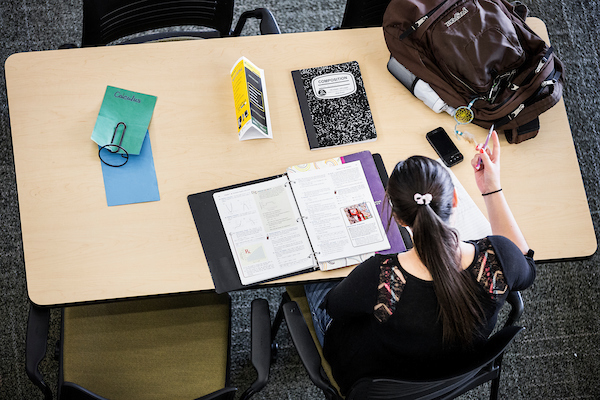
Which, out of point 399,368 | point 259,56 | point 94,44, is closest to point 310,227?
point 399,368

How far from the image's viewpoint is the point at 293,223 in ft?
4.54

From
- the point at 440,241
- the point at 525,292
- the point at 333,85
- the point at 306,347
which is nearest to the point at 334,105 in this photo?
the point at 333,85

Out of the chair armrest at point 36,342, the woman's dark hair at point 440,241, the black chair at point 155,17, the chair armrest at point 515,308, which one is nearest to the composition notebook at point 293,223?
the woman's dark hair at point 440,241

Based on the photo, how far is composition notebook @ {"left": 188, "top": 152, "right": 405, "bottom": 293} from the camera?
4.39ft

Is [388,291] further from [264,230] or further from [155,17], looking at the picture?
[155,17]

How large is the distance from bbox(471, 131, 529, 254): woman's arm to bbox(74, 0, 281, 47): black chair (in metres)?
0.81

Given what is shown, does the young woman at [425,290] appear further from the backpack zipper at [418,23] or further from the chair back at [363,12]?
the chair back at [363,12]

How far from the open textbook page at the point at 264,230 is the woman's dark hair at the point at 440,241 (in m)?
0.35

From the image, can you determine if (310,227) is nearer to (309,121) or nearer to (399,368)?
(309,121)

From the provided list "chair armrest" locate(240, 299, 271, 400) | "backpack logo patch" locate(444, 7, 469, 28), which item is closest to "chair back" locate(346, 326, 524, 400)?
"chair armrest" locate(240, 299, 271, 400)

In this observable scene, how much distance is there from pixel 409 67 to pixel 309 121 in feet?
1.16

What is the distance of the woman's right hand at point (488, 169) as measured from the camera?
1.41 meters

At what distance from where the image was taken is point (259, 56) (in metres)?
1.54

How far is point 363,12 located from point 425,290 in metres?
1.08
